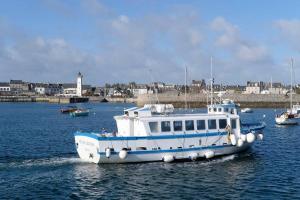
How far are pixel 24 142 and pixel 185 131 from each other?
75.8 feet

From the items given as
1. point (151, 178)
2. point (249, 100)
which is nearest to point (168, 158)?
point (151, 178)

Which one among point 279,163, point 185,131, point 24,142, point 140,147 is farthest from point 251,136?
point 24,142

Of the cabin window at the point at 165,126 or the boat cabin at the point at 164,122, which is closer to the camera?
the boat cabin at the point at 164,122

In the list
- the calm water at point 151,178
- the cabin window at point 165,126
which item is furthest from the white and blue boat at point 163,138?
the calm water at point 151,178

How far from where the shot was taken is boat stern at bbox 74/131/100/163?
35747 millimetres

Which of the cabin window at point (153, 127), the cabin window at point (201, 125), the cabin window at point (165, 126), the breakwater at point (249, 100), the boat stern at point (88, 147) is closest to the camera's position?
the boat stern at point (88, 147)

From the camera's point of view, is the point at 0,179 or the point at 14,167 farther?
the point at 14,167

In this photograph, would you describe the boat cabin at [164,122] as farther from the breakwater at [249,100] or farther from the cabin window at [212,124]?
the breakwater at [249,100]

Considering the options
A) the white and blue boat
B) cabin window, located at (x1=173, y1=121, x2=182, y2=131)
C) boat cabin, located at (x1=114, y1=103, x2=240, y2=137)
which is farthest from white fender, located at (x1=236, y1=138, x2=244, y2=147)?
cabin window, located at (x1=173, y1=121, x2=182, y2=131)

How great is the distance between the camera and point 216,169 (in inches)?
1382

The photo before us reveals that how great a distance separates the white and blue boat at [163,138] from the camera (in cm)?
3606

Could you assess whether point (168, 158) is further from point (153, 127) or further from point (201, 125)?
point (201, 125)

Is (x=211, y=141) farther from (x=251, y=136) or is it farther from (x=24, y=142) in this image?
(x=24, y=142)

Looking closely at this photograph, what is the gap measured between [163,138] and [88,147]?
603cm
